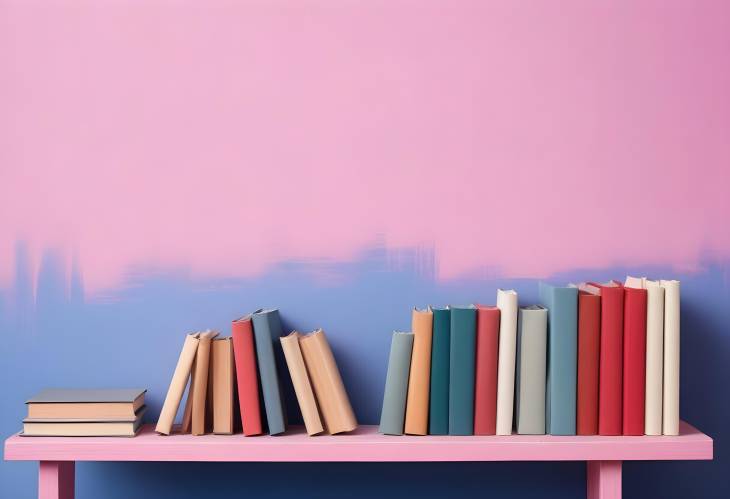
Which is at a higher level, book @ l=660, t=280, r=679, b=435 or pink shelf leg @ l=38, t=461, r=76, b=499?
A: book @ l=660, t=280, r=679, b=435

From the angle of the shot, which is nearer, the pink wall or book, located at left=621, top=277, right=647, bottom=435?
book, located at left=621, top=277, right=647, bottom=435

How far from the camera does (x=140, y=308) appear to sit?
170cm

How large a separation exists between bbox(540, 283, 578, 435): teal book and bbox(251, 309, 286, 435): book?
0.53m

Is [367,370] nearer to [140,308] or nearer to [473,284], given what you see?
[473,284]

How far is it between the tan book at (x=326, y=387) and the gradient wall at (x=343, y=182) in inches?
6.4

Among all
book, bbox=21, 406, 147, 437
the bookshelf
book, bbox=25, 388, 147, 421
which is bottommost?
the bookshelf

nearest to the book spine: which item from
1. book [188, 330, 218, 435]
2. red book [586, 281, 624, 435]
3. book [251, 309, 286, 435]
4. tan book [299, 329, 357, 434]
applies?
red book [586, 281, 624, 435]

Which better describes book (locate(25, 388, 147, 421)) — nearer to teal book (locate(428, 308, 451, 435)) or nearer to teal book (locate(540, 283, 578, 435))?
teal book (locate(428, 308, 451, 435))

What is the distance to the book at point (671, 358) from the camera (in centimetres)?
148

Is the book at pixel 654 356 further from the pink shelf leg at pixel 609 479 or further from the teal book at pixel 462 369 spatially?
the teal book at pixel 462 369

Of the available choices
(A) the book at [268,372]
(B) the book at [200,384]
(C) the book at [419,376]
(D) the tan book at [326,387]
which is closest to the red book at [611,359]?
(C) the book at [419,376]

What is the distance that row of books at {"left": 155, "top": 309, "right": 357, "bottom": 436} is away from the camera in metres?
1.50

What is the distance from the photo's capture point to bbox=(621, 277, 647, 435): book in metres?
1.48

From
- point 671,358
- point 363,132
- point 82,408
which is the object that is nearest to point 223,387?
point 82,408
